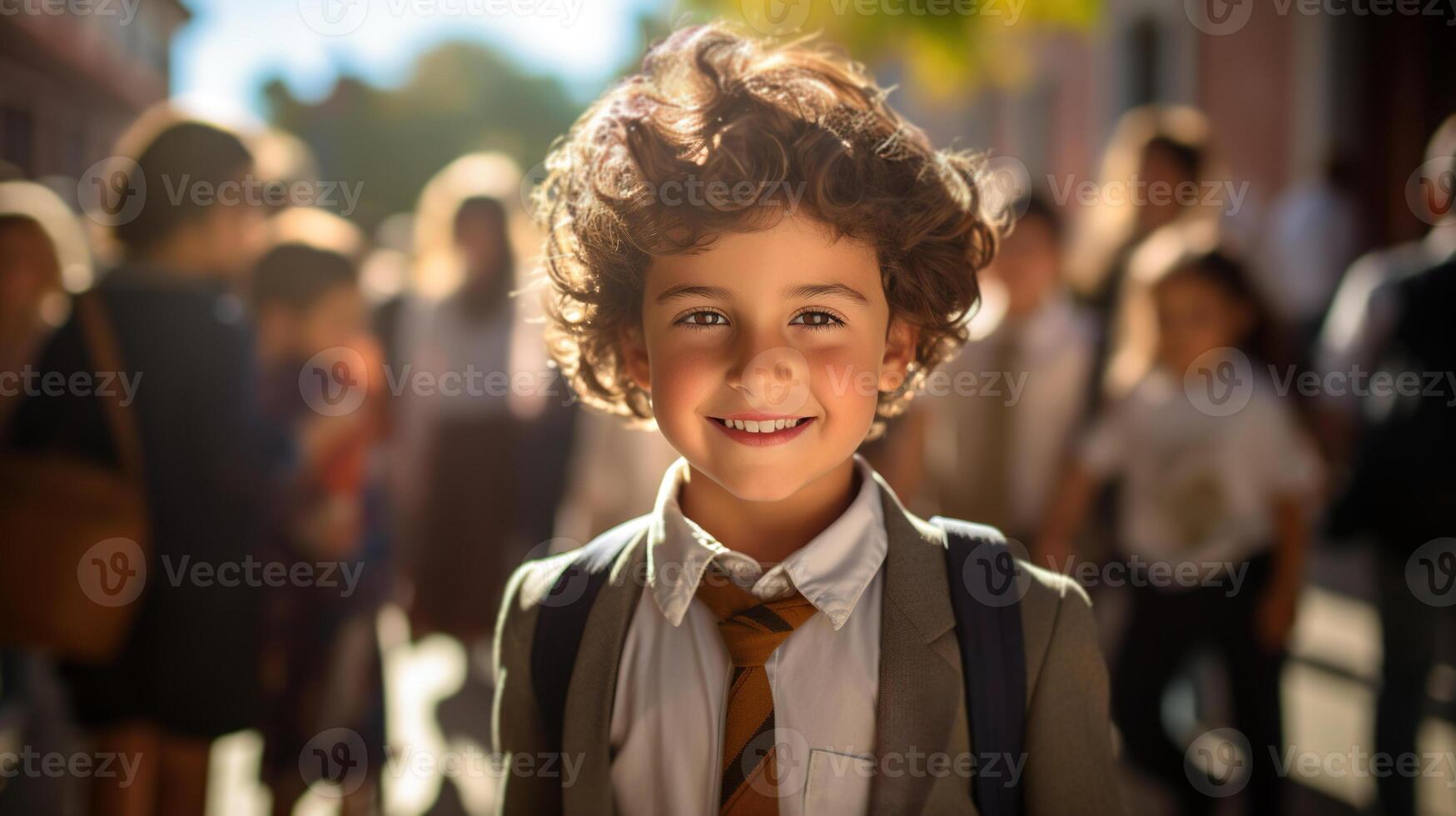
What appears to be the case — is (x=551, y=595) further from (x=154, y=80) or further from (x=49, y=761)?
(x=154, y=80)

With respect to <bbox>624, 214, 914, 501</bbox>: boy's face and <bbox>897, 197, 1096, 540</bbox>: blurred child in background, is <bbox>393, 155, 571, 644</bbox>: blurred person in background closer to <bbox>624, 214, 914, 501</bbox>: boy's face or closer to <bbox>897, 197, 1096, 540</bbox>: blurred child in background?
<bbox>897, 197, 1096, 540</bbox>: blurred child in background

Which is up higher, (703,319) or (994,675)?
(703,319)

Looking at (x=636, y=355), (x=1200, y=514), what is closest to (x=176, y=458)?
(x=636, y=355)

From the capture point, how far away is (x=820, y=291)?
1.50m

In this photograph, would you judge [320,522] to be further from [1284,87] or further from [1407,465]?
[1284,87]

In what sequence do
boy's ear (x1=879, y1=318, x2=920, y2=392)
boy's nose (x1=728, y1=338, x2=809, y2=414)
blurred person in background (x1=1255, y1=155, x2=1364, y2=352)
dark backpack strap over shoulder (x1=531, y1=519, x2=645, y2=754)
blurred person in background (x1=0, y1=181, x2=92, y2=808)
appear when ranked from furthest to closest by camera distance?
1. blurred person in background (x1=1255, y1=155, x2=1364, y2=352)
2. blurred person in background (x1=0, y1=181, x2=92, y2=808)
3. boy's ear (x1=879, y1=318, x2=920, y2=392)
4. dark backpack strap over shoulder (x1=531, y1=519, x2=645, y2=754)
5. boy's nose (x1=728, y1=338, x2=809, y2=414)

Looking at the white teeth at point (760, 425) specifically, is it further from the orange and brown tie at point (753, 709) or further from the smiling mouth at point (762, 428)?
the orange and brown tie at point (753, 709)

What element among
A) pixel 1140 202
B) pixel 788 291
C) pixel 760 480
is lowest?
pixel 760 480

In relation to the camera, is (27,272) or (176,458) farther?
(27,272)

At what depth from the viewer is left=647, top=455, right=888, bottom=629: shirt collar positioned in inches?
60.4

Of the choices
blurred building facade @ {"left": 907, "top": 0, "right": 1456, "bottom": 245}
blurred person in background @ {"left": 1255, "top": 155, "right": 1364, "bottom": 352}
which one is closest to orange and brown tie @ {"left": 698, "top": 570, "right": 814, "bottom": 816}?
blurred building facade @ {"left": 907, "top": 0, "right": 1456, "bottom": 245}

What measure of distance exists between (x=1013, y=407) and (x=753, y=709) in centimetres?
269

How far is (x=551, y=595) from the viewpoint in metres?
1.63

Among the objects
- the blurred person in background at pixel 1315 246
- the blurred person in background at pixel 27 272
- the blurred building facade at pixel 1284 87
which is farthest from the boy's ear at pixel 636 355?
the blurred person in background at pixel 1315 246
